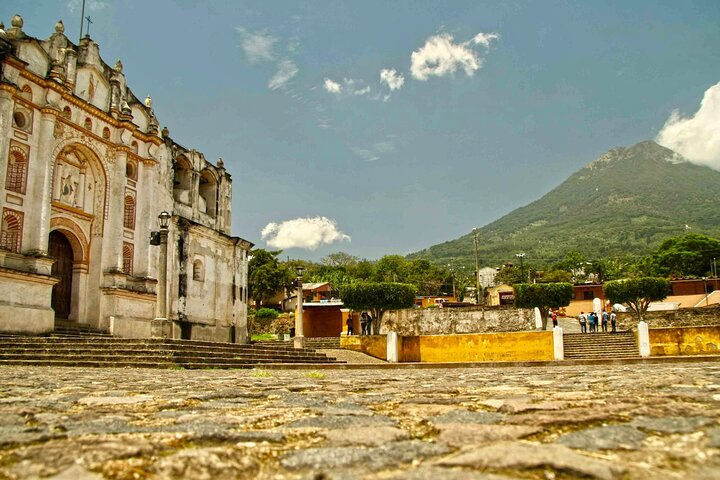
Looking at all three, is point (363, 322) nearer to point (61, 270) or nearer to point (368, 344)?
point (368, 344)

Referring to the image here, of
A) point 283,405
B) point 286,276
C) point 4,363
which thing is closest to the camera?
point 283,405

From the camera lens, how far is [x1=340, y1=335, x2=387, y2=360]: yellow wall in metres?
25.5

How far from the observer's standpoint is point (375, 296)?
118ft

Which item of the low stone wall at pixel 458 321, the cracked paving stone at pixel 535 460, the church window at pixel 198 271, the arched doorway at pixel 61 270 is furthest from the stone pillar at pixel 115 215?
the low stone wall at pixel 458 321

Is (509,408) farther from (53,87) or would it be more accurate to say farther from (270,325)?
(270,325)

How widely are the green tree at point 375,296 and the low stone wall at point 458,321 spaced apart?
5788mm

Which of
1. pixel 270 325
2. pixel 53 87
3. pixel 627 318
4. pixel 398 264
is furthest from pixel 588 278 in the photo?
pixel 53 87

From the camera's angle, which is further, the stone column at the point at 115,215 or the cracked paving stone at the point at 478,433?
the stone column at the point at 115,215

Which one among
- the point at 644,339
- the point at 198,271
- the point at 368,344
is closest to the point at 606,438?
the point at 644,339

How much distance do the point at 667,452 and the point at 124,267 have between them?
68.6ft

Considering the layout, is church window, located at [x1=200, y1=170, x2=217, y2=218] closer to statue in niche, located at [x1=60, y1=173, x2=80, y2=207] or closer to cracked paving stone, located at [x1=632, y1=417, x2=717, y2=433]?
statue in niche, located at [x1=60, y1=173, x2=80, y2=207]

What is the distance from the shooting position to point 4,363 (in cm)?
1235

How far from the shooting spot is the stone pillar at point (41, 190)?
16.8m

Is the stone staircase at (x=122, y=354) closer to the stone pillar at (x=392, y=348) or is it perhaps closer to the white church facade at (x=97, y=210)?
the white church facade at (x=97, y=210)
